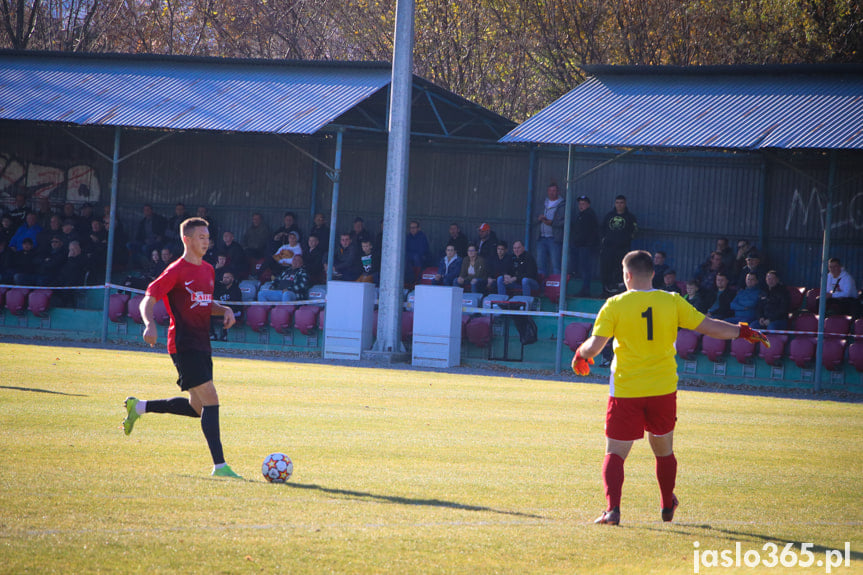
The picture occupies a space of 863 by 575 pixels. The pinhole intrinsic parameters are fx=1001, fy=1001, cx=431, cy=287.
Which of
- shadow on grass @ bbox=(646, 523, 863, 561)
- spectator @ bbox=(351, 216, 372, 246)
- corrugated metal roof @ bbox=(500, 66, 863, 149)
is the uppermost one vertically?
corrugated metal roof @ bbox=(500, 66, 863, 149)

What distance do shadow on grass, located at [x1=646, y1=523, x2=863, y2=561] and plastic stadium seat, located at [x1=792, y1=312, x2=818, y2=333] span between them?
13.8 metres

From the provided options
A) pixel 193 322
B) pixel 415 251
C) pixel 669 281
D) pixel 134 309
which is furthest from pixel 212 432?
pixel 415 251

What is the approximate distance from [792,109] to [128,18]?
89.7ft

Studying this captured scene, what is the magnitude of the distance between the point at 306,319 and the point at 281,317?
56 centimetres

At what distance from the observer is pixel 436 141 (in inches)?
1046

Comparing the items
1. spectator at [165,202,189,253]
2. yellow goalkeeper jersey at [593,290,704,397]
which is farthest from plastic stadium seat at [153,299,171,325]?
yellow goalkeeper jersey at [593,290,704,397]

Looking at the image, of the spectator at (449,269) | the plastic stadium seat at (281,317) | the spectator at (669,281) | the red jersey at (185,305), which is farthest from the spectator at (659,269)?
the red jersey at (185,305)

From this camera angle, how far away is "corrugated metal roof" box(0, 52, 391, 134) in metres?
21.5

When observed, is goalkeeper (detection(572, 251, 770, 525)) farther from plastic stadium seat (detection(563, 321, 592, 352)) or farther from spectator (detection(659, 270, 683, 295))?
spectator (detection(659, 270, 683, 295))

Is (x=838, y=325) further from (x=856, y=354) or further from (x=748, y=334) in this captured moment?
(x=748, y=334)

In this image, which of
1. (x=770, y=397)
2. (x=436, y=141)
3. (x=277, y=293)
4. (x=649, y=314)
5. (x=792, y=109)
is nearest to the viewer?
(x=649, y=314)

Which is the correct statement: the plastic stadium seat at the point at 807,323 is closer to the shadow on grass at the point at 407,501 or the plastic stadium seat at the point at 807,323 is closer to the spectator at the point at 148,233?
the shadow on grass at the point at 407,501

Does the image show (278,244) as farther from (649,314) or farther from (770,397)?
(649,314)

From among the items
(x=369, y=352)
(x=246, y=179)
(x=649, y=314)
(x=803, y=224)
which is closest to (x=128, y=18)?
(x=246, y=179)
